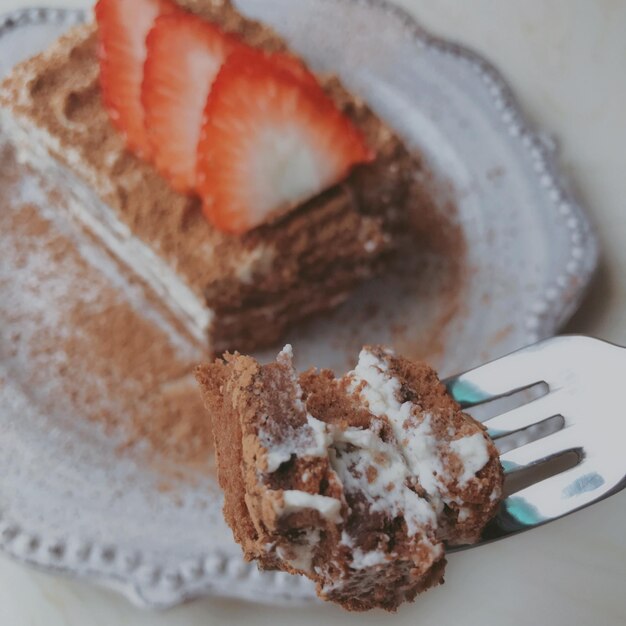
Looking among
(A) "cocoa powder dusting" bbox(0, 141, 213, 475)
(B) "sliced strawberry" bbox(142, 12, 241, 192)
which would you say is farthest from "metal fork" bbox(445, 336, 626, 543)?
(B) "sliced strawberry" bbox(142, 12, 241, 192)

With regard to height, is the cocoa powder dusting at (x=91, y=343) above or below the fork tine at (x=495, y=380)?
above

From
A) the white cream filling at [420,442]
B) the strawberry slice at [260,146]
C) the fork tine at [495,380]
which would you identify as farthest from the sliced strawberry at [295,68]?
the white cream filling at [420,442]

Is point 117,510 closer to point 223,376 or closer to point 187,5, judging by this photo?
point 223,376

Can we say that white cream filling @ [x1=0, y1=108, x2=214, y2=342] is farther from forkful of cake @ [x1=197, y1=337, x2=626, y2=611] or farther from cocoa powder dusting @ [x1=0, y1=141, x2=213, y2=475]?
forkful of cake @ [x1=197, y1=337, x2=626, y2=611]

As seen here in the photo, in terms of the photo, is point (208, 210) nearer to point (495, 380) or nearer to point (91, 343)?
point (91, 343)

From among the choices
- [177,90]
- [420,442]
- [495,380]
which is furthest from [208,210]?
[420,442]

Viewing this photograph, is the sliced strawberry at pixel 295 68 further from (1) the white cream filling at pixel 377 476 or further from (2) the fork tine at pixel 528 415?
(1) the white cream filling at pixel 377 476
